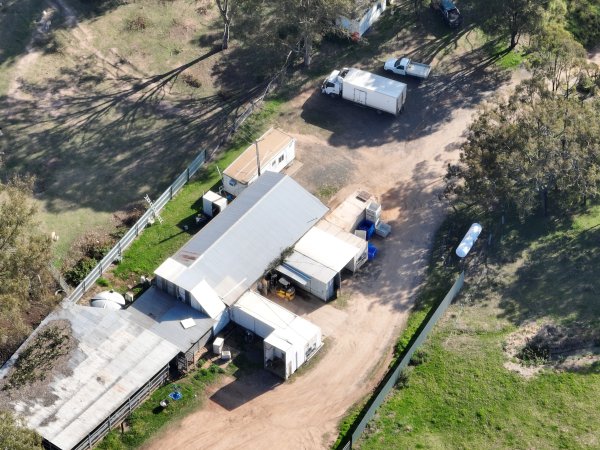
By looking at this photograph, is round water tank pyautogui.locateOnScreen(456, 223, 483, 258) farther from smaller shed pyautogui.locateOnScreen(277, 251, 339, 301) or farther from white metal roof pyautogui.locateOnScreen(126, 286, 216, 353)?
white metal roof pyautogui.locateOnScreen(126, 286, 216, 353)

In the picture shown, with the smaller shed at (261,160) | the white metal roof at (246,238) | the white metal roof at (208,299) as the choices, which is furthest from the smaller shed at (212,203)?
the white metal roof at (208,299)

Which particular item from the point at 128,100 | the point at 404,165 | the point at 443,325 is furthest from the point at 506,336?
the point at 128,100

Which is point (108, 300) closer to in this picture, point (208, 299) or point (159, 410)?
point (208, 299)

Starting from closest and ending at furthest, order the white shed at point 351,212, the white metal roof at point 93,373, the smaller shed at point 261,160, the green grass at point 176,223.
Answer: the white metal roof at point 93,373 < the green grass at point 176,223 < the white shed at point 351,212 < the smaller shed at point 261,160

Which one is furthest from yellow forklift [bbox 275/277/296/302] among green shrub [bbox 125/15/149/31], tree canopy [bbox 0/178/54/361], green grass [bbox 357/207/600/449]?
green shrub [bbox 125/15/149/31]

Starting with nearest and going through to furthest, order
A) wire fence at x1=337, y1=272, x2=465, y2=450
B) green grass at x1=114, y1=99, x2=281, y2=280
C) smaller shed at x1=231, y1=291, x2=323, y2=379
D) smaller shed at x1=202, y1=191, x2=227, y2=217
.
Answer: wire fence at x1=337, y1=272, x2=465, y2=450
smaller shed at x1=231, y1=291, x2=323, y2=379
green grass at x1=114, y1=99, x2=281, y2=280
smaller shed at x1=202, y1=191, x2=227, y2=217

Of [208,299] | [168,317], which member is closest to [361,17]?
[208,299]

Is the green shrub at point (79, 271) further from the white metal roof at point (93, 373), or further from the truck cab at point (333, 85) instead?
the truck cab at point (333, 85)
